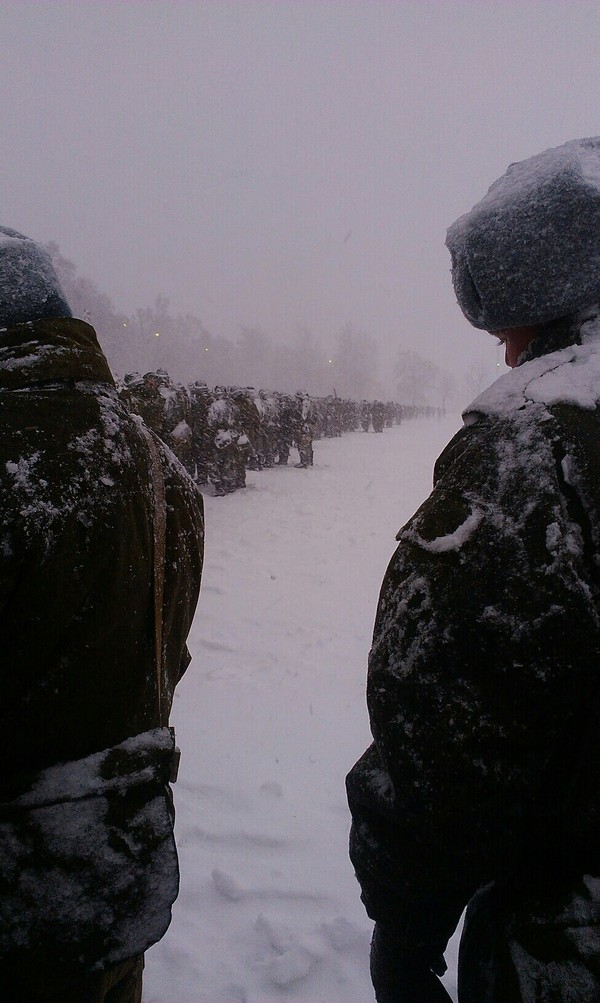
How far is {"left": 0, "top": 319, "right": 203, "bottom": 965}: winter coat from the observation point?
3.08ft

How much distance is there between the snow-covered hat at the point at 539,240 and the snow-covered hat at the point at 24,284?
0.94 m

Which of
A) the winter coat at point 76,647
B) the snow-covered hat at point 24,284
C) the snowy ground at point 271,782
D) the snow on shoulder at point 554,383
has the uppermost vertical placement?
the snow-covered hat at point 24,284

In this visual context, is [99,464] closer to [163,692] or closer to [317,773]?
[163,692]

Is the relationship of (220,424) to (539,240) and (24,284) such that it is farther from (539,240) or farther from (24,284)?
(539,240)

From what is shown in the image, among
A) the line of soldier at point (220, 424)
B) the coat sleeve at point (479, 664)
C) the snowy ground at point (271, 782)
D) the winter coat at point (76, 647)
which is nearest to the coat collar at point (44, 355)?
the winter coat at point (76, 647)

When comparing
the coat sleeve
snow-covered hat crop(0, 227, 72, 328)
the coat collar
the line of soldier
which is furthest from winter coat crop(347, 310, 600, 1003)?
the line of soldier

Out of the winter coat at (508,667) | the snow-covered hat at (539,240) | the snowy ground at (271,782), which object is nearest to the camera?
the winter coat at (508,667)

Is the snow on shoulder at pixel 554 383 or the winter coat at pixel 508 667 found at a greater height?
the snow on shoulder at pixel 554 383

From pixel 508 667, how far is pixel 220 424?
31.9ft

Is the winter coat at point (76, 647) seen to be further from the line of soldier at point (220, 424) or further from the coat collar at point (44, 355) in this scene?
the line of soldier at point (220, 424)

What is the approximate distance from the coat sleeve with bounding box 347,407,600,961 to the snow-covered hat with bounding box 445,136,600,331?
29 centimetres

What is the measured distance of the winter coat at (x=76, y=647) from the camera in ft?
3.08

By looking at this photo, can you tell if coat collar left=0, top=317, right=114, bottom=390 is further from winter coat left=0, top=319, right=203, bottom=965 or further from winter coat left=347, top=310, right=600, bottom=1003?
winter coat left=347, top=310, right=600, bottom=1003

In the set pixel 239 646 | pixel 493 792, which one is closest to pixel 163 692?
pixel 493 792
